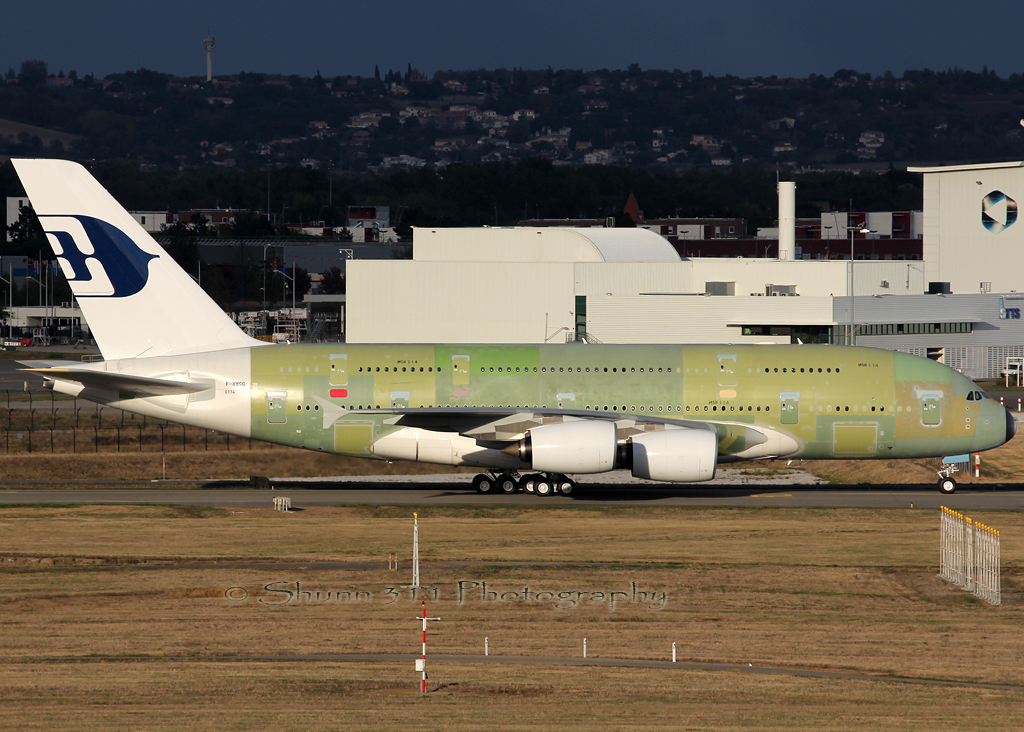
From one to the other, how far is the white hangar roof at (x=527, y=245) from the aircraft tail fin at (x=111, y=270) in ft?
169

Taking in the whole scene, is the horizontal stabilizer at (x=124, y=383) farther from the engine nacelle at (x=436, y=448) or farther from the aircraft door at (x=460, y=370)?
the aircraft door at (x=460, y=370)

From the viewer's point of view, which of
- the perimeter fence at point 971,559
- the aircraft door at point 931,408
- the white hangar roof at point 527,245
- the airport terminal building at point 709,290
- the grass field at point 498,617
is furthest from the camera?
the white hangar roof at point 527,245

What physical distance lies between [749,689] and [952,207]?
286 feet

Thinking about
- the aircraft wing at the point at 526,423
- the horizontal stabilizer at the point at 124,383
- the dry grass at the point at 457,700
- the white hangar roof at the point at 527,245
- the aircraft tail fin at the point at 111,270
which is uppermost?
the white hangar roof at the point at 527,245

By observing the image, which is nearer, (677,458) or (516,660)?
(516,660)

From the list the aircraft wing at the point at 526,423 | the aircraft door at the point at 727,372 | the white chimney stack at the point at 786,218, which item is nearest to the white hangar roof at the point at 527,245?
the white chimney stack at the point at 786,218

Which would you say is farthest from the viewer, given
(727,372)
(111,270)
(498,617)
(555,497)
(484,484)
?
(484,484)

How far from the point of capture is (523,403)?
42.9 meters

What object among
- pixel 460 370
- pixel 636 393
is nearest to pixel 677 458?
pixel 636 393

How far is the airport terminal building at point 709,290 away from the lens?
278 feet

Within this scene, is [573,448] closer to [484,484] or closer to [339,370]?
[484,484]

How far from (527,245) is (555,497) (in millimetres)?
55365

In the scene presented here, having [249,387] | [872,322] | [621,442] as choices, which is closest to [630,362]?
[621,442]

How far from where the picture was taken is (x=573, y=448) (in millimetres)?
40812
